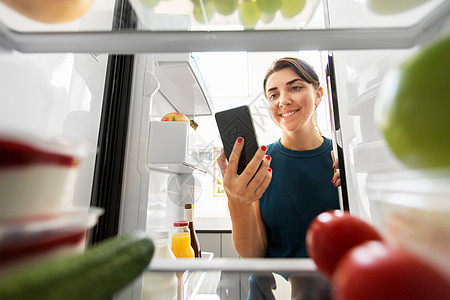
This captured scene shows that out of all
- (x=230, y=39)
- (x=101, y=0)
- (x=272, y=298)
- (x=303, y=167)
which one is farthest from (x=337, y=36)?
(x=303, y=167)

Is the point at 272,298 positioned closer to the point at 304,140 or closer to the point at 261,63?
the point at 304,140

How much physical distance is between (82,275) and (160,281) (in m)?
0.53

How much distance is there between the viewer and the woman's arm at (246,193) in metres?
0.67

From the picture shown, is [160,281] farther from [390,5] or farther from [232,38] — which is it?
[390,5]

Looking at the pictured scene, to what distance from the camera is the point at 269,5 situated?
0.32 meters

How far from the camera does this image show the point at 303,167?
93cm

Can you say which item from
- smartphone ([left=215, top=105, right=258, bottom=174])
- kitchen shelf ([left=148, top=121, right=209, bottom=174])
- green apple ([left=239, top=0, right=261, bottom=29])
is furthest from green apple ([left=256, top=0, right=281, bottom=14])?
kitchen shelf ([left=148, top=121, right=209, bottom=174])

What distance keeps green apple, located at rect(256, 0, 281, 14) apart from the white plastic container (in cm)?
30

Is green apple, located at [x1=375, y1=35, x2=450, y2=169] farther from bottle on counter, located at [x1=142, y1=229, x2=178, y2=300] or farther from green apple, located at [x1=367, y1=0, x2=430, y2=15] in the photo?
bottle on counter, located at [x1=142, y1=229, x2=178, y2=300]

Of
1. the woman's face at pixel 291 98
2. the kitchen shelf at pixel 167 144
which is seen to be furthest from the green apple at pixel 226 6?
the woman's face at pixel 291 98

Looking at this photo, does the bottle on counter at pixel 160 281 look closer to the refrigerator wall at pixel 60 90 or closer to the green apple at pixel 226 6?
the refrigerator wall at pixel 60 90

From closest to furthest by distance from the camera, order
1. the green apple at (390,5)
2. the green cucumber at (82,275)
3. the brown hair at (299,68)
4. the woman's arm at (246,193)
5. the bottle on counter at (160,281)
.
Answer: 1. the green cucumber at (82,275)
2. the green apple at (390,5)
3. the bottle on counter at (160,281)
4. the woman's arm at (246,193)
5. the brown hair at (299,68)

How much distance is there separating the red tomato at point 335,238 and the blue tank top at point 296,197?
2.19 ft

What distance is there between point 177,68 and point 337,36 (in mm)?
641
